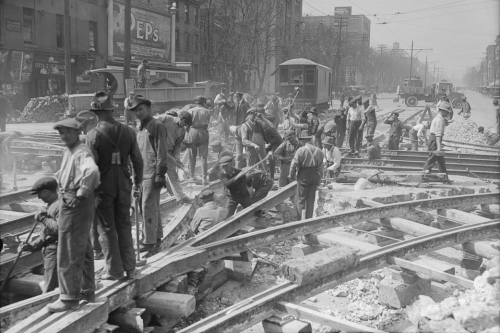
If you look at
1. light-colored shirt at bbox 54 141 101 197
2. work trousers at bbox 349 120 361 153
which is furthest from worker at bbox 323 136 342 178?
light-colored shirt at bbox 54 141 101 197

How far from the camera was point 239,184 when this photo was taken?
26.8ft

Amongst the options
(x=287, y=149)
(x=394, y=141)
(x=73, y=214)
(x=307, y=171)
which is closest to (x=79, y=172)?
(x=73, y=214)

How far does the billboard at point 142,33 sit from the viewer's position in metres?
32.2

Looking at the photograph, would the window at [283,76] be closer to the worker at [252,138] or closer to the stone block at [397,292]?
the worker at [252,138]

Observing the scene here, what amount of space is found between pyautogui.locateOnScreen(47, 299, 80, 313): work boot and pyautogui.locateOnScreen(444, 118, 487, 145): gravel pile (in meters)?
18.9

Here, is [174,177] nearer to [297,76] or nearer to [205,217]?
[205,217]

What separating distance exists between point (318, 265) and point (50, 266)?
2643 millimetres

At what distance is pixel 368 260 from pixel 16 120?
22.9m

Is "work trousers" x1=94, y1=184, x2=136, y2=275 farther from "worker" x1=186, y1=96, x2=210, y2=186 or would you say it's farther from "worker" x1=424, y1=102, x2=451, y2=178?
"worker" x1=424, y1=102, x2=451, y2=178

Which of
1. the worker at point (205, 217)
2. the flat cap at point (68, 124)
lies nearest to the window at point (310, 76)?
the worker at point (205, 217)

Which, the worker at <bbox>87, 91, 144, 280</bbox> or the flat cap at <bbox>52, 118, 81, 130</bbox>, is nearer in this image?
the flat cap at <bbox>52, 118, 81, 130</bbox>

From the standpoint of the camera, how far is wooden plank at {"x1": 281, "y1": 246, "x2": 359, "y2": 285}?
A: 5.29 metres

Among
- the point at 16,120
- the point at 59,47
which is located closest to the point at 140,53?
the point at 59,47

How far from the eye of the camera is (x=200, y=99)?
37.7ft
